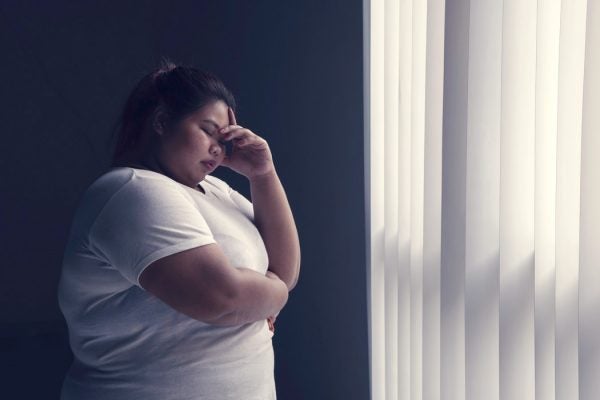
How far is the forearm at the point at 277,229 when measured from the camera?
1475mm

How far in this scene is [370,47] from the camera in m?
1.90

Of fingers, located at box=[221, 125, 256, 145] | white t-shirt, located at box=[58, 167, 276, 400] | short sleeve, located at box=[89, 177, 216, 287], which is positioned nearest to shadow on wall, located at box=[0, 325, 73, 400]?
white t-shirt, located at box=[58, 167, 276, 400]

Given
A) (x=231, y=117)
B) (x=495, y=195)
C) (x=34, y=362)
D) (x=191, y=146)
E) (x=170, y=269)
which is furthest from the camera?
(x=34, y=362)

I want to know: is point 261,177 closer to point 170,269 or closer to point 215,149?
point 215,149

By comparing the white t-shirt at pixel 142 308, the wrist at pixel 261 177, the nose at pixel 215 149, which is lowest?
the white t-shirt at pixel 142 308

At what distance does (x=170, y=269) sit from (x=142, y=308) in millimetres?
154

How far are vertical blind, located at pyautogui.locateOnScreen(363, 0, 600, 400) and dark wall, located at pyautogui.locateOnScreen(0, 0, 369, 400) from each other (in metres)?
0.63

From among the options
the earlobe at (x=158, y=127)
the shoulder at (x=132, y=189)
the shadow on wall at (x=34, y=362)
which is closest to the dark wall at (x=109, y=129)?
the shadow on wall at (x=34, y=362)

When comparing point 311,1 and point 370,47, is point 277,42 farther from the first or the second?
point 370,47

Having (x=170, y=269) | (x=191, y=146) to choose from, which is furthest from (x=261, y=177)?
(x=170, y=269)

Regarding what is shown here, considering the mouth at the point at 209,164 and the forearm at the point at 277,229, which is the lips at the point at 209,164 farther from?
the forearm at the point at 277,229

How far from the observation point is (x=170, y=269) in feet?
3.46

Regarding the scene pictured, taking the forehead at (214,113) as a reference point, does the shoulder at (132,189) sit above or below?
below

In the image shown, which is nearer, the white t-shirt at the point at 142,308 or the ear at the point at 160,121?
the white t-shirt at the point at 142,308
